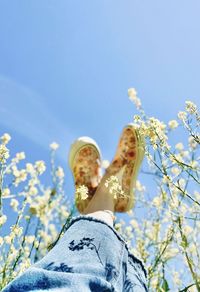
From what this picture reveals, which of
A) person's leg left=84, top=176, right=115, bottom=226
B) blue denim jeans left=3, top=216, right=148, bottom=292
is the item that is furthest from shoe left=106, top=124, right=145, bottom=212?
blue denim jeans left=3, top=216, right=148, bottom=292

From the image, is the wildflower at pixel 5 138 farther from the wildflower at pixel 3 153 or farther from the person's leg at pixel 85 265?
the person's leg at pixel 85 265

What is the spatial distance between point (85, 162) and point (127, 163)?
30 centimetres

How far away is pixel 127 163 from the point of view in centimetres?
299

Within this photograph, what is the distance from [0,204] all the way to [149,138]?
3.04 ft

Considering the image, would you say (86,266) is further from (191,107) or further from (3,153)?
(3,153)

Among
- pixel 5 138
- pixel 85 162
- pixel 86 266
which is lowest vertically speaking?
pixel 86 266

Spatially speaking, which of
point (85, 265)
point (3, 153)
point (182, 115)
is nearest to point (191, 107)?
point (182, 115)

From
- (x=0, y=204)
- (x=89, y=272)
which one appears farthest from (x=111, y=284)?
(x=0, y=204)

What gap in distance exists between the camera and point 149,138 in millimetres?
1511

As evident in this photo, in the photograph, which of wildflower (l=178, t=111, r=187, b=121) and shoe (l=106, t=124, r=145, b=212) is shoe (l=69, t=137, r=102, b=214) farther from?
wildflower (l=178, t=111, r=187, b=121)

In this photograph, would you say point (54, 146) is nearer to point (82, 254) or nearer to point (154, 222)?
point (154, 222)

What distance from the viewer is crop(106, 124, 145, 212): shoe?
2.91 m

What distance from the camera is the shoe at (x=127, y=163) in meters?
2.91

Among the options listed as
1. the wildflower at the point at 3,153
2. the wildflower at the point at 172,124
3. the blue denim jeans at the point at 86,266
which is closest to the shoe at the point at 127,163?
the wildflower at the point at 172,124
